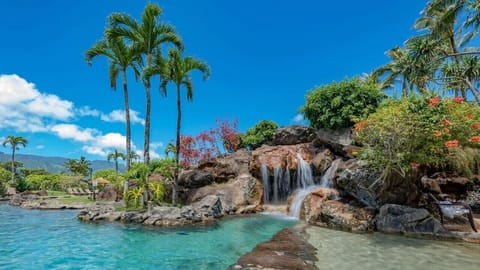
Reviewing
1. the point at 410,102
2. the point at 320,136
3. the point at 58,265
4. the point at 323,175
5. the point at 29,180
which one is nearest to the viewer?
the point at 58,265

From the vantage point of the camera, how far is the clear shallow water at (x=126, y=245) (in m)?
6.65

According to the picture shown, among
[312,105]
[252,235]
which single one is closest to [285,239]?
[252,235]

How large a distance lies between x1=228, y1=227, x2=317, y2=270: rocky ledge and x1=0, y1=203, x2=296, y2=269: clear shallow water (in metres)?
0.46

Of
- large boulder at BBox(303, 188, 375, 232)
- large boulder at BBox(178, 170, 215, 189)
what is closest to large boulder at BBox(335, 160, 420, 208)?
large boulder at BBox(303, 188, 375, 232)

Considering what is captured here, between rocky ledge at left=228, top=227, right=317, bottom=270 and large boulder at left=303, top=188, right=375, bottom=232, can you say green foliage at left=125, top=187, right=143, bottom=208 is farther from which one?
large boulder at left=303, top=188, right=375, bottom=232

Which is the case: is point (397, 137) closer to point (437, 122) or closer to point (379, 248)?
point (437, 122)

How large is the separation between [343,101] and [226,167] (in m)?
9.71

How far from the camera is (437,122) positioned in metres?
8.80

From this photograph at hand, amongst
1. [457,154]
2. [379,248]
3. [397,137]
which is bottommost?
[379,248]

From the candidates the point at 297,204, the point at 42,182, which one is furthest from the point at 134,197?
the point at 42,182

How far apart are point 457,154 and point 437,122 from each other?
2.28 metres

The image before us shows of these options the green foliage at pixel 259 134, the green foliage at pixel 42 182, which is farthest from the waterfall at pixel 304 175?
the green foliage at pixel 42 182

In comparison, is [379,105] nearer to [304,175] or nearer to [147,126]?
[304,175]

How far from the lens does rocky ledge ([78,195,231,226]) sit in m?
12.0
